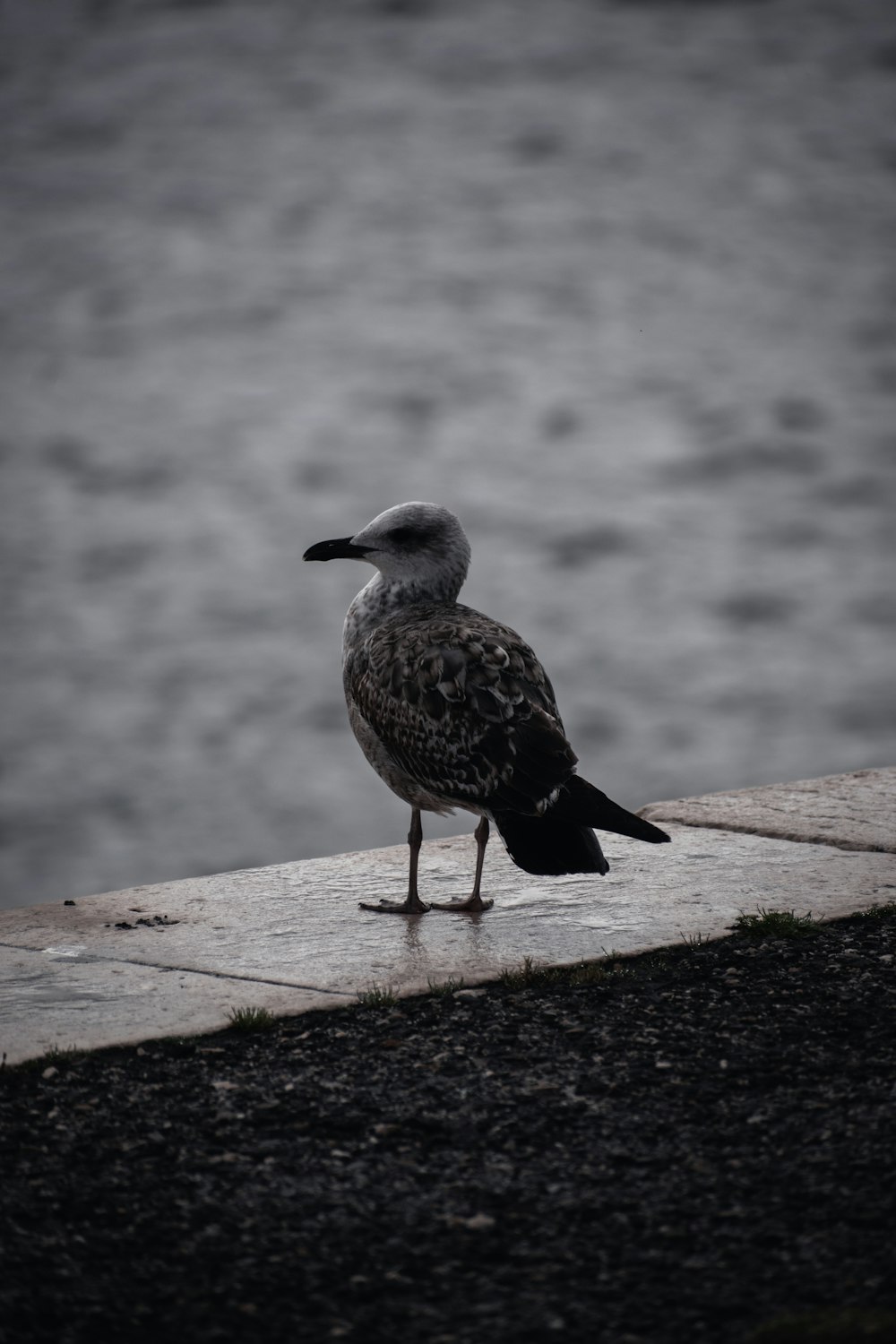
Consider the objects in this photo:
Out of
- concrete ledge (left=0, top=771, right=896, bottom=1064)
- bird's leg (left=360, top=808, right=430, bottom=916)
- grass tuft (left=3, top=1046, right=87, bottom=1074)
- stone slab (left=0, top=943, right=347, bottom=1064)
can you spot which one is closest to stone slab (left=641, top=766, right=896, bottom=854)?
concrete ledge (left=0, top=771, right=896, bottom=1064)

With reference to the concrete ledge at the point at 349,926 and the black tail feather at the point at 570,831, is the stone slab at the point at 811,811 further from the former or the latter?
the black tail feather at the point at 570,831

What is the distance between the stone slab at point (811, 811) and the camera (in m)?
6.39

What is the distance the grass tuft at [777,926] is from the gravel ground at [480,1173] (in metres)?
0.42

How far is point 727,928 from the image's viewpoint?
514 cm

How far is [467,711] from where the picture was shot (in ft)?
17.9

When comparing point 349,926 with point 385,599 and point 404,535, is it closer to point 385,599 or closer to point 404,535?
point 385,599

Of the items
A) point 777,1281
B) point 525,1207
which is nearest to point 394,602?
point 525,1207

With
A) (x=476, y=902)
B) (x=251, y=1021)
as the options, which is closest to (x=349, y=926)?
(x=476, y=902)

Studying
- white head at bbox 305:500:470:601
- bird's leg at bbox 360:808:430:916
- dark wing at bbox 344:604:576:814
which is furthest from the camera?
white head at bbox 305:500:470:601

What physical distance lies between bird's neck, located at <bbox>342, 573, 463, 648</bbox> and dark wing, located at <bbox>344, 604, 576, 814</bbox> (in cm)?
29

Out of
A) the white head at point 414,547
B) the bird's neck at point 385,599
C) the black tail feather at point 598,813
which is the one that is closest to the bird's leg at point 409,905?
the black tail feather at point 598,813

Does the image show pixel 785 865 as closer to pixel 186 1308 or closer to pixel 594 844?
pixel 594 844

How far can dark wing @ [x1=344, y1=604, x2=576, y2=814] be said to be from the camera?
5320 millimetres

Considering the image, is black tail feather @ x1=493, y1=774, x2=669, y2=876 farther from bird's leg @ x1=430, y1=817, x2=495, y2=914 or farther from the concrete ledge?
bird's leg @ x1=430, y1=817, x2=495, y2=914
